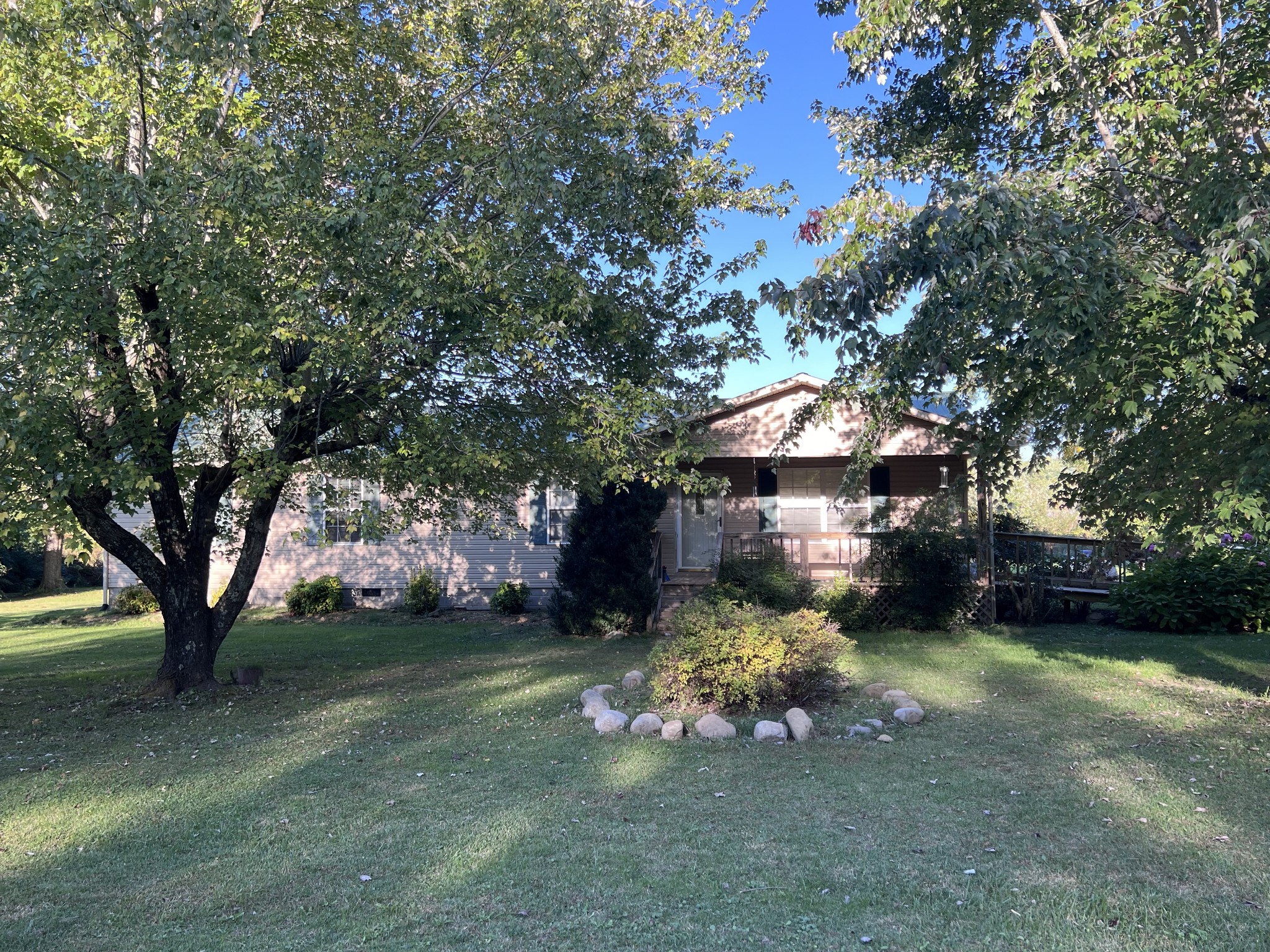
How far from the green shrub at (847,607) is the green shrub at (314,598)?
34.2ft

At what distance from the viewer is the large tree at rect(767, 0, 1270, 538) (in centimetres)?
572

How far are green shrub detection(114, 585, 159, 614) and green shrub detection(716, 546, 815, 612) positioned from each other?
543 inches

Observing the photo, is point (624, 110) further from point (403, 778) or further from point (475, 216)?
point (403, 778)

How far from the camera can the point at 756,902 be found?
4.25 meters

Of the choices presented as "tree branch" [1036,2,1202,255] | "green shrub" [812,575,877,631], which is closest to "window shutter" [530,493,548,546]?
"green shrub" [812,575,877,631]

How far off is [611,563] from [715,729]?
7390 millimetres

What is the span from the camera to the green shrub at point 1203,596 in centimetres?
1366

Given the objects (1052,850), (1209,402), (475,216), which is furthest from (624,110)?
(1052,850)

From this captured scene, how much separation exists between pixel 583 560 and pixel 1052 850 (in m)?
10.4

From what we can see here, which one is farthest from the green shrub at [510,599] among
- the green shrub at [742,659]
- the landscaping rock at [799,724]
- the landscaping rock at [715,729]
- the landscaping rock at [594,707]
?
the landscaping rock at [799,724]

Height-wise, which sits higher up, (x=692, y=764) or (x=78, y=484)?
(x=78, y=484)

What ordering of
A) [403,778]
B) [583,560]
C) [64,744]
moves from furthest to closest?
[583,560], [64,744], [403,778]

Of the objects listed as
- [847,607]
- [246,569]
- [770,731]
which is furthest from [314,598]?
[770,731]

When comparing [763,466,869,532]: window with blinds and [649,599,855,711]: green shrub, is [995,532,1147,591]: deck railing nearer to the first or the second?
[763,466,869,532]: window with blinds
